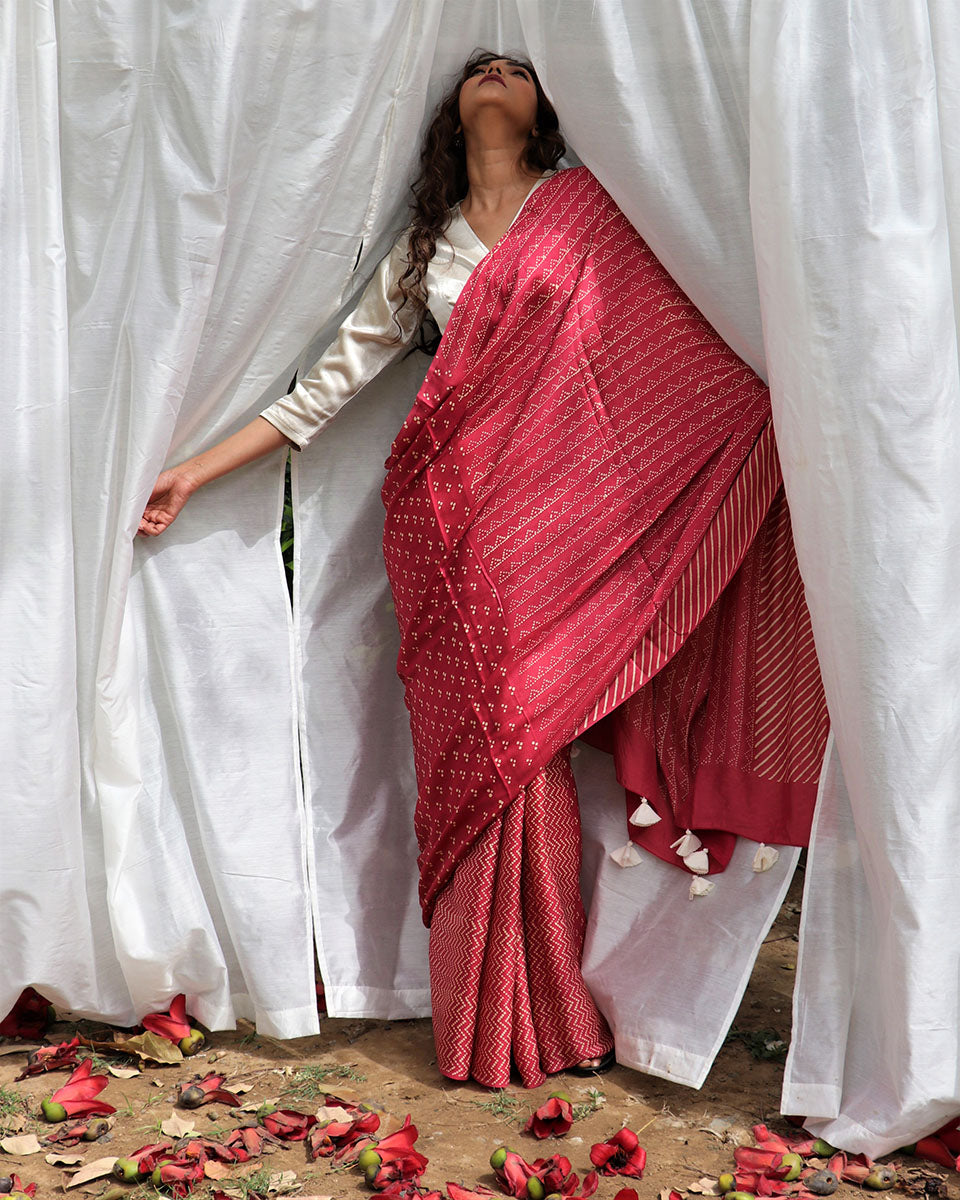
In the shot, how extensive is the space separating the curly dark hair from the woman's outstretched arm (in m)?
0.38

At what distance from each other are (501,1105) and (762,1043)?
1.85ft

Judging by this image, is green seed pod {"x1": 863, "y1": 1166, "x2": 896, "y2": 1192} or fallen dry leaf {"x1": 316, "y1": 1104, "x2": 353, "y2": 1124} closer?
green seed pod {"x1": 863, "y1": 1166, "x2": 896, "y2": 1192}

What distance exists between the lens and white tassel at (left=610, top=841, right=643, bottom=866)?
2367mm

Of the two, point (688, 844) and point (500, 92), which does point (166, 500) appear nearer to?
point (500, 92)

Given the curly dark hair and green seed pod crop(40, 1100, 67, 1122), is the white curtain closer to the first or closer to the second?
the curly dark hair

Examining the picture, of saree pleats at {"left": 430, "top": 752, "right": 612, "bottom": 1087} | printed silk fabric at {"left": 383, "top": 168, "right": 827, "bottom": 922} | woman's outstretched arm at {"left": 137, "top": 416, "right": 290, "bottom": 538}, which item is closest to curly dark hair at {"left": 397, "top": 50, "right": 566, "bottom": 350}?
printed silk fabric at {"left": 383, "top": 168, "right": 827, "bottom": 922}

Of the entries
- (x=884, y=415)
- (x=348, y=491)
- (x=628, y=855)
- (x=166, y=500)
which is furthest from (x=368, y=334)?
(x=628, y=855)

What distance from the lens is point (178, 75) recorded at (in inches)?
84.6

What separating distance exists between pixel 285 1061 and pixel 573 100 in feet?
5.90

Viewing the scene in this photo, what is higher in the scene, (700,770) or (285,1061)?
(700,770)

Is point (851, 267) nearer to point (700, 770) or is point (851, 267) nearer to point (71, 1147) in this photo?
point (700, 770)

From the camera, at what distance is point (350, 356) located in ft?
7.80

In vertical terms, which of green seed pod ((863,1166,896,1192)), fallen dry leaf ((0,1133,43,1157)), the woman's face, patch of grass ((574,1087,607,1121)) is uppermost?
the woman's face

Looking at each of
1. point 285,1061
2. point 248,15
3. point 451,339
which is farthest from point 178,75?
point 285,1061
